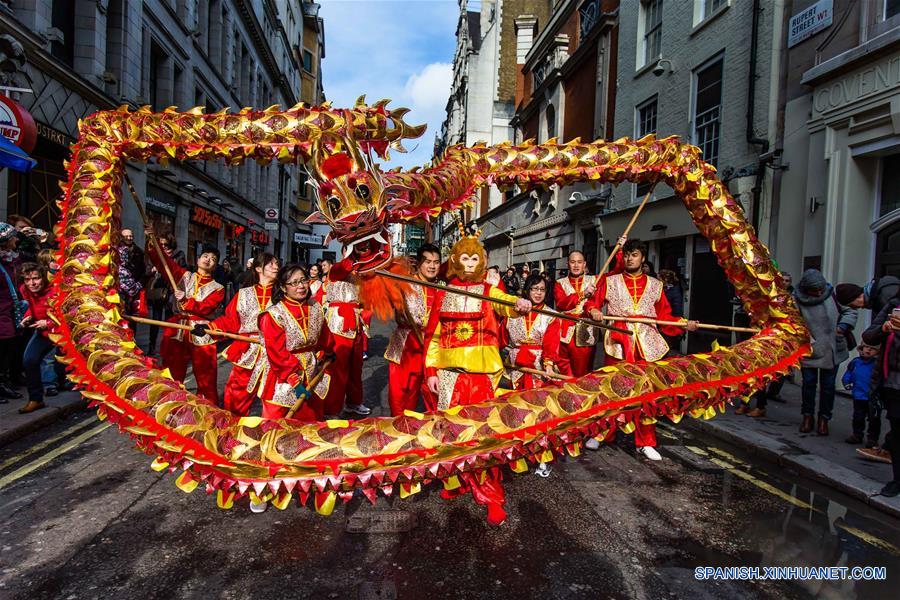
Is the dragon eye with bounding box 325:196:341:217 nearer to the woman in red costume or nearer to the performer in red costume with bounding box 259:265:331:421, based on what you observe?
the performer in red costume with bounding box 259:265:331:421

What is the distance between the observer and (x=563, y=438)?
2705 mm

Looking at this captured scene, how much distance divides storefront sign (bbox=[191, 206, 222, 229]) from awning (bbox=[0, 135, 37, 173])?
14.8m

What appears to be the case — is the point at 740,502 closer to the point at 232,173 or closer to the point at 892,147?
the point at 892,147

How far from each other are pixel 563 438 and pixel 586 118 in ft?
62.1

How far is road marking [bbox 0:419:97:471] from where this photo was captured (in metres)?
4.72

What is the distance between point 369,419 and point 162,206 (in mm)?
18860

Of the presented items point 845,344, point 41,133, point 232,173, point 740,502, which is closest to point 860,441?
point 845,344

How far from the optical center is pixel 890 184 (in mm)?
8008

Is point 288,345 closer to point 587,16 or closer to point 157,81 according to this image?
point 157,81

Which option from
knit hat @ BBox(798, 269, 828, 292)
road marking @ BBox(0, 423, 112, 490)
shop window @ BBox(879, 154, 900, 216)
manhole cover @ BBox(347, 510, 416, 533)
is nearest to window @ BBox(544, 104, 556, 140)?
shop window @ BBox(879, 154, 900, 216)

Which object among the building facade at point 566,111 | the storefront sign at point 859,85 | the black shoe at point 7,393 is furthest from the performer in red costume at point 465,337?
the building facade at point 566,111

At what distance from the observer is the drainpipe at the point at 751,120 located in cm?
1001

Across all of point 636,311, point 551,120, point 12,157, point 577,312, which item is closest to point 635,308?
point 636,311

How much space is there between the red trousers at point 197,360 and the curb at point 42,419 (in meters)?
1.03
